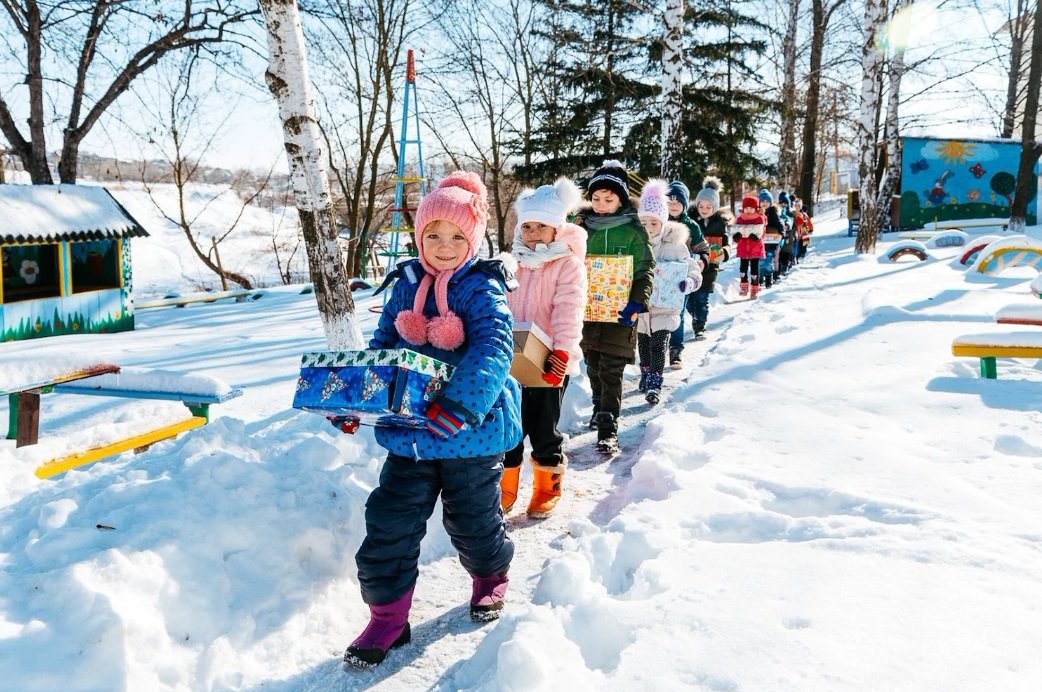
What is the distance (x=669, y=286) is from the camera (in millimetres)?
6750

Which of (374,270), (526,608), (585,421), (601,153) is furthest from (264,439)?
(374,270)

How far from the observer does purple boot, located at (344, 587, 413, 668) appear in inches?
106

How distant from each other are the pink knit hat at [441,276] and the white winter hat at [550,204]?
1.34m

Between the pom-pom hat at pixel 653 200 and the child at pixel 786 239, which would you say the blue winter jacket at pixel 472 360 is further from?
the child at pixel 786 239

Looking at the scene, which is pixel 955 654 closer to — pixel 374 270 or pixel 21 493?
pixel 21 493

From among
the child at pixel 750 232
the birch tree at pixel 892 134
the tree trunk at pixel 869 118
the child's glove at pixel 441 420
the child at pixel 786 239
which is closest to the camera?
the child's glove at pixel 441 420

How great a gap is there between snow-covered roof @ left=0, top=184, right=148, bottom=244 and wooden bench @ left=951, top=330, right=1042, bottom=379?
11948 millimetres

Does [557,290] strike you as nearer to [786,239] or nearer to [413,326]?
[413,326]

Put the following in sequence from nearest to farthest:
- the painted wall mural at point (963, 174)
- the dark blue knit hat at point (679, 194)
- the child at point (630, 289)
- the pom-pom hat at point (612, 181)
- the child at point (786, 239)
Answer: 1. the child at point (630, 289)
2. the pom-pom hat at point (612, 181)
3. the dark blue knit hat at point (679, 194)
4. the child at point (786, 239)
5. the painted wall mural at point (963, 174)

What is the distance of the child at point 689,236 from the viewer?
7.83 metres

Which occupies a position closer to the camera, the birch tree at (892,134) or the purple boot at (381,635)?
the purple boot at (381,635)

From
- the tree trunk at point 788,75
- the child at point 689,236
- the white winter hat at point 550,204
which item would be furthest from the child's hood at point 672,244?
the tree trunk at point 788,75

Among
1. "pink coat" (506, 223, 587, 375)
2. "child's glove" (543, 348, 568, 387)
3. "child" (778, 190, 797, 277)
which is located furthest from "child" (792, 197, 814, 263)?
"child's glove" (543, 348, 568, 387)

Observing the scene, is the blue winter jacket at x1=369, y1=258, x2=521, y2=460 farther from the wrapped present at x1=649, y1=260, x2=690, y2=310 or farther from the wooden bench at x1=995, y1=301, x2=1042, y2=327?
the wooden bench at x1=995, y1=301, x2=1042, y2=327
